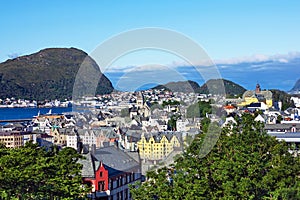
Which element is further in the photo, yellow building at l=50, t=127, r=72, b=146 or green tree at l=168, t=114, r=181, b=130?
yellow building at l=50, t=127, r=72, b=146

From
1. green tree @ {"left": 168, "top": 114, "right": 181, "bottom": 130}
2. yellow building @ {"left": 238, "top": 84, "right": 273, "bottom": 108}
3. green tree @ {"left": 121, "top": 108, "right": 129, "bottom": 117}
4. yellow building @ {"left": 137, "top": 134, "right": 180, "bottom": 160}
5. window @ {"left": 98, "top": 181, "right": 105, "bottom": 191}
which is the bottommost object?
window @ {"left": 98, "top": 181, "right": 105, "bottom": 191}

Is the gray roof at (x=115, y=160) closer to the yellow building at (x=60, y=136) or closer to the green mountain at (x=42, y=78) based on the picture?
the yellow building at (x=60, y=136)

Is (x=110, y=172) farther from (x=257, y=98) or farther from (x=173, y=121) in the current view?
(x=257, y=98)

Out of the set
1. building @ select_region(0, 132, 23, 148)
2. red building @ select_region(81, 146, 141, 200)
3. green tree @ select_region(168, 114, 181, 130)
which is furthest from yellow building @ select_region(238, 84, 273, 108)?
red building @ select_region(81, 146, 141, 200)

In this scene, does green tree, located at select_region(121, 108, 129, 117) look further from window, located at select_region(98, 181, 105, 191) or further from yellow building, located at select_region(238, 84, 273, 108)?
window, located at select_region(98, 181, 105, 191)

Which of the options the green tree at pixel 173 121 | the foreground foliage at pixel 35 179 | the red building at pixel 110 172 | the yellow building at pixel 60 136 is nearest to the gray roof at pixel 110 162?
the red building at pixel 110 172
